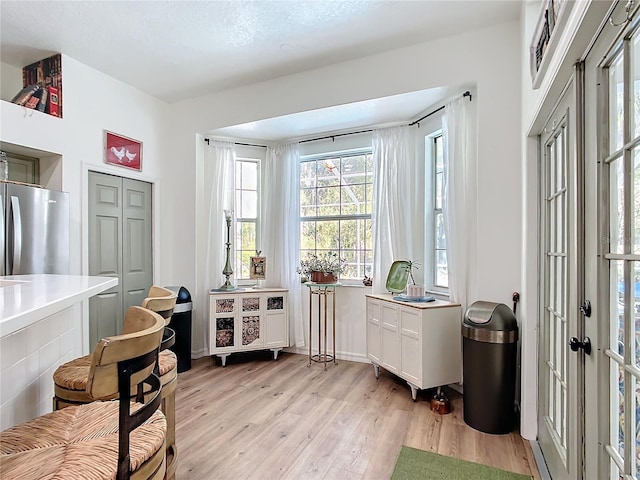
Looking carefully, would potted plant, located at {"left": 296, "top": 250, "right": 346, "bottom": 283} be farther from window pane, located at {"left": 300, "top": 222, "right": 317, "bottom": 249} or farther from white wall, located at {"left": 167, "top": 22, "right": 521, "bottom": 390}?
white wall, located at {"left": 167, "top": 22, "right": 521, "bottom": 390}

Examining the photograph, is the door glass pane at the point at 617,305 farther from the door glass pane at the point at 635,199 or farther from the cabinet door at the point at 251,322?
the cabinet door at the point at 251,322

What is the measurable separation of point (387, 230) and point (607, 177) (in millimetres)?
2454

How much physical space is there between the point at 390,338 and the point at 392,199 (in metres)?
1.39

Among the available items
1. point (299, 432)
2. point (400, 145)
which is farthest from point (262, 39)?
point (299, 432)

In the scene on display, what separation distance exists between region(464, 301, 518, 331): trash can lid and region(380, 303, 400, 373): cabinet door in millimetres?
720

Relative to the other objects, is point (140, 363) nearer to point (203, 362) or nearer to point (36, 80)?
point (203, 362)

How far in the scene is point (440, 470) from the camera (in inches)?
78.2

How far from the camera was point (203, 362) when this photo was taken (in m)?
3.95

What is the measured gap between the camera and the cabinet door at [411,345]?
281cm

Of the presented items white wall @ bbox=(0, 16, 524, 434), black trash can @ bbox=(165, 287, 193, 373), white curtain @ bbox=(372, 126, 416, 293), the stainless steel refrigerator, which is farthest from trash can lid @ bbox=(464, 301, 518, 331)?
the stainless steel refrigerator

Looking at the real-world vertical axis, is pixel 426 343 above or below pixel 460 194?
below

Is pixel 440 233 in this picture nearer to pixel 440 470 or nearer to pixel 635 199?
pixel 440 470

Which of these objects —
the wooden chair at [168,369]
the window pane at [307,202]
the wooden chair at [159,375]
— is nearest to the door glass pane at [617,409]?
the wooden chair at [159,375]

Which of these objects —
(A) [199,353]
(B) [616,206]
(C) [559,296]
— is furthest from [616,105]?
(A) [199,353]
